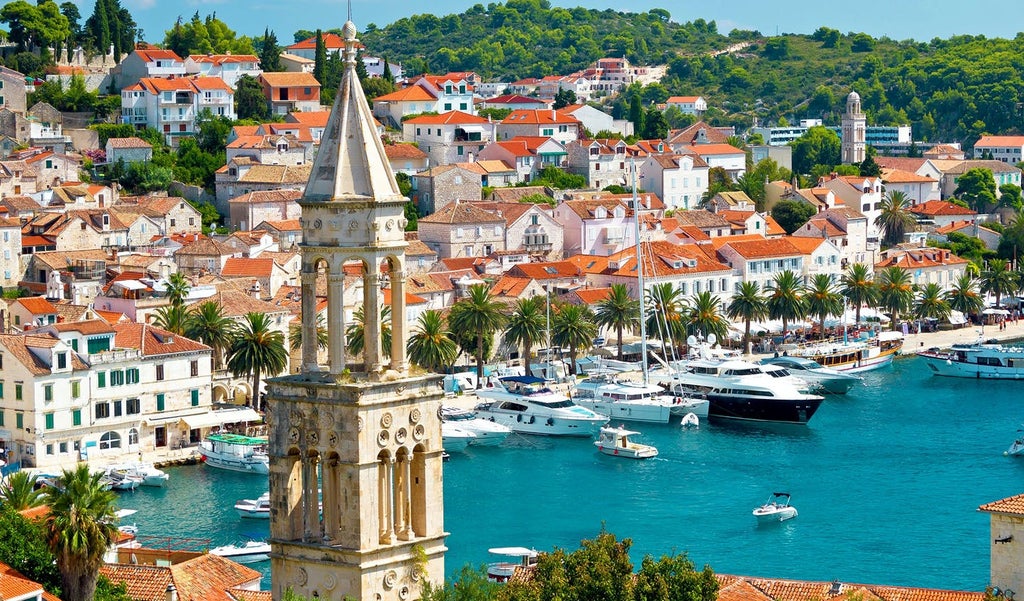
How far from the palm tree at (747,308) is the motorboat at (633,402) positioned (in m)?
11.8

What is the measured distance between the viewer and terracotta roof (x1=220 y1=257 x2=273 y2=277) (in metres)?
86.2

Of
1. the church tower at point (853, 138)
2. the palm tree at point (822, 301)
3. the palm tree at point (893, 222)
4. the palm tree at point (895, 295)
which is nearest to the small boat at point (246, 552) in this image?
the palm tree at point (822, 301)

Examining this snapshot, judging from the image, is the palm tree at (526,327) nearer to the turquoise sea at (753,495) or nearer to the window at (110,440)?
the turquoise sea at (753,495)

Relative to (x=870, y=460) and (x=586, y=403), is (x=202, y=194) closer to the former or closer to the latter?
(x=586, y=403)

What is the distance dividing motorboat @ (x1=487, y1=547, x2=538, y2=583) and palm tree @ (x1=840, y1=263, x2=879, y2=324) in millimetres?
45971

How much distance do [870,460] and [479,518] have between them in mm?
16352

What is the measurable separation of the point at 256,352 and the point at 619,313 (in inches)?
750

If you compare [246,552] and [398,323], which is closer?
[398,323]

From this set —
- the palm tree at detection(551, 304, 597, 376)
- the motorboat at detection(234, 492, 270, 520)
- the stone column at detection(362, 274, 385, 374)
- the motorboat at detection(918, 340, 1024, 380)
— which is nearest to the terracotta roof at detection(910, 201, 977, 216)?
the motorboat at detection(918, 340, 1024, 380)

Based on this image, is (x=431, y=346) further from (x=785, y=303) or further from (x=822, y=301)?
(x=822, y=301)

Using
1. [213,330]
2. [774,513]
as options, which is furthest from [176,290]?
[774,513]

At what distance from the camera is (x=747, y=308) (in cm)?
9281

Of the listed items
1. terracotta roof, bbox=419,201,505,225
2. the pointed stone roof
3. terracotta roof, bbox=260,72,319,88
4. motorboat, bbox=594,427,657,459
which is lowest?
motorboat, bbox=594,427,657,459

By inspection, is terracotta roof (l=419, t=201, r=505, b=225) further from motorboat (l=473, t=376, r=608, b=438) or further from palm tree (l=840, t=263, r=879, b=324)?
motorboat (l=473, t=376, r=608, b=438)
